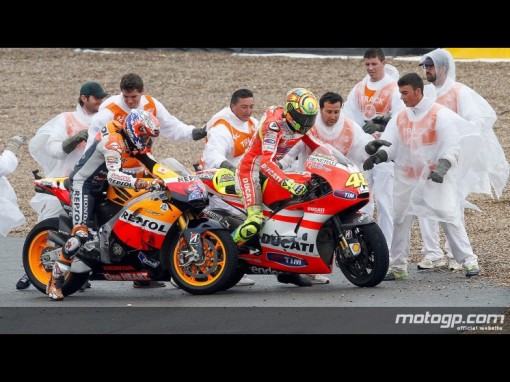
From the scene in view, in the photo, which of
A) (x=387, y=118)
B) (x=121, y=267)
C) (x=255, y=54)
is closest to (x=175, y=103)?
(x=255, y=54)

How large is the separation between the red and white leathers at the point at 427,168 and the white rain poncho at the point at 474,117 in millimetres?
306

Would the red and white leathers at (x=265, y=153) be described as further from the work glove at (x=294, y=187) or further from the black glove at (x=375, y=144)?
the black glove at (x=375, y=144)

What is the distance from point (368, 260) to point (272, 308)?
1168mm

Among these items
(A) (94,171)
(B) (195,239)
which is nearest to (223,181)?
(B) (195,239)

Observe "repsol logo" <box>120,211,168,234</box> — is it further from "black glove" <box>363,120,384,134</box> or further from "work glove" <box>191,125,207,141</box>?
"black glove" <box>363,120,384,134</box>

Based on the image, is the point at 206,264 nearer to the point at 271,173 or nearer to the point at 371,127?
the point at 271,173

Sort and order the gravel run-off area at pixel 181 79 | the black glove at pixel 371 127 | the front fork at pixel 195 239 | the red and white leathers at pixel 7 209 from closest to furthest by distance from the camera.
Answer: the front fork at pixel 195 239
the red and white leathers at pixel 7 209
the black glove at pixel 371 127
the gravel run-off area at pixel 181 79

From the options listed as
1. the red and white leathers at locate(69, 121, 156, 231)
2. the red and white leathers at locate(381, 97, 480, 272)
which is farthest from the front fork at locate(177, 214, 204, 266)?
the red and white leathers at locate(381, 97, 480, 272)

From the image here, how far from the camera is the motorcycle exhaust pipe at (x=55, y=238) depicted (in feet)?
39.2

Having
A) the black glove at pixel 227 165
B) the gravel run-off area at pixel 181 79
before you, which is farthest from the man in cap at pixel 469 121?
the gravel run-off area at pixel 181 79

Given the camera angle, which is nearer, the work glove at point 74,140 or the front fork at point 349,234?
the front fork at point 349,234

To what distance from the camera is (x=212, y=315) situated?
422 inches

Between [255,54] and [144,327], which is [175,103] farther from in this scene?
[144,327]

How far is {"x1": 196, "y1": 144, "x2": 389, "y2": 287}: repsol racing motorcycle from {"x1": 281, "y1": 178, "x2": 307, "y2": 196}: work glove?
13 cm
